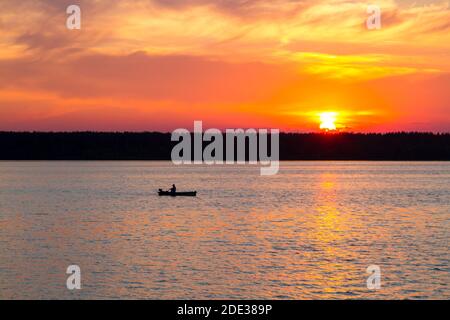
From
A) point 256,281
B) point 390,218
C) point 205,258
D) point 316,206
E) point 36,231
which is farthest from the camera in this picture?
point 316,206

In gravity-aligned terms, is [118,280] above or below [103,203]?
below

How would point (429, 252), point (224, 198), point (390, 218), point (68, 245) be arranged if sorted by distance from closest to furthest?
point (429, 252), point (68, 245), point (390, 218), point (224, 198)

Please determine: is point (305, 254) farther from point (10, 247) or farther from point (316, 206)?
point (316, 206)

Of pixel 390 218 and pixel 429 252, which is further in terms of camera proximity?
pixel 390 218

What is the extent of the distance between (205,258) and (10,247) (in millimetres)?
13291

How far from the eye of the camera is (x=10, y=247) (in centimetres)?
4228

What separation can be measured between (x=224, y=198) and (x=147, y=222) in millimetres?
34489

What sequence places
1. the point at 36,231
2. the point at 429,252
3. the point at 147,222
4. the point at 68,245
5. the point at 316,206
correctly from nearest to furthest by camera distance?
the point at 429,252, the point at 68,245, the point at 36,231, the point at 147,222, the point at 316,206

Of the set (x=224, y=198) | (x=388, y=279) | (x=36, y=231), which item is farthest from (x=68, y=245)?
(x=224, y=198)
